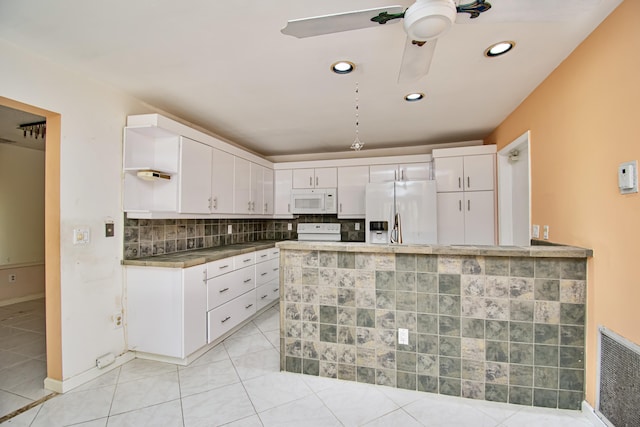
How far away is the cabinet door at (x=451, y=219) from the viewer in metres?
3.47

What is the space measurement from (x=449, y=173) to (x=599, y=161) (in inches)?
77.4

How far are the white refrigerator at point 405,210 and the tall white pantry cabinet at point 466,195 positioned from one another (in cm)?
18

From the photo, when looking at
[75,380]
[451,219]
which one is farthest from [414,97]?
[75,380]

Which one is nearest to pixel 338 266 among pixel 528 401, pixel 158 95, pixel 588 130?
pixel 528 401

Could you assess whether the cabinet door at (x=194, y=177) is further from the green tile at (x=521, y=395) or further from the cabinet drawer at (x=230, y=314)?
the green tile at (x=521, y=395)

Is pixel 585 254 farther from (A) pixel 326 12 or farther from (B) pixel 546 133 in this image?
(A) pixel 326 12

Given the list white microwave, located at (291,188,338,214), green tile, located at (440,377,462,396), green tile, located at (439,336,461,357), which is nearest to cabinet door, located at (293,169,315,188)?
white microwave, located at (291,188,338,214)

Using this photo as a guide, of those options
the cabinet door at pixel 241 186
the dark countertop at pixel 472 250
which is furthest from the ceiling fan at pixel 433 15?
the cabinet door at pixel 241 186

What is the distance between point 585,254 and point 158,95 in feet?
11.1

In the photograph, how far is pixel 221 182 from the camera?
3230 millimetres

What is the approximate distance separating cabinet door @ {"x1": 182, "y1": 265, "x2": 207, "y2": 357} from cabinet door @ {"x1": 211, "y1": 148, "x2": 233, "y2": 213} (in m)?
0.85

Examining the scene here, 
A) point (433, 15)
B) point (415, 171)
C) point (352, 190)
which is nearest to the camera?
point (433, 15)

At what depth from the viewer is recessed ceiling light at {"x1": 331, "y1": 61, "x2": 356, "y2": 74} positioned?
1952 millimetres

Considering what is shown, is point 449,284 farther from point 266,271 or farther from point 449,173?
point 266,271
